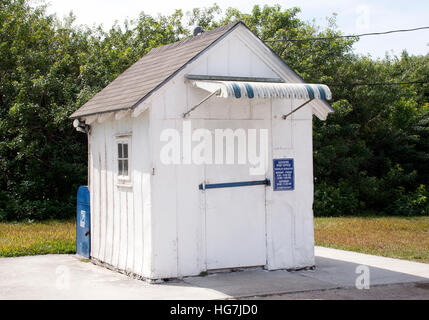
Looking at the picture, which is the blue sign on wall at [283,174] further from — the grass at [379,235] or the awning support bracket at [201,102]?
the grass at [379,235]

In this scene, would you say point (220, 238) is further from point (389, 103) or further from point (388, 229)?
point (389, 103)

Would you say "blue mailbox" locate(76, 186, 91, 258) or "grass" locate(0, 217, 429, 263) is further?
"grass" locate(0, 217, 429, 263)

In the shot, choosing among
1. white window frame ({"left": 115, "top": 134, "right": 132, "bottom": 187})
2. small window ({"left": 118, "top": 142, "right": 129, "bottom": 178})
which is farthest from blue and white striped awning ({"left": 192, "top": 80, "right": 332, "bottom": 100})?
small window ({"left": 118, "top": 142, "right": 129, "bottom": 178})

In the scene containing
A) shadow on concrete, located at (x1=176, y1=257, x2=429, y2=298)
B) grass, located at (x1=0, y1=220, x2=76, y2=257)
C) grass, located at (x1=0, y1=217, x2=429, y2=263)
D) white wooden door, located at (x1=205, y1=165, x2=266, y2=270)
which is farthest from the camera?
grass, located at (x1=0, y1=217, x2=429, y2=263)

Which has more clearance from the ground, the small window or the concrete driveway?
the small window

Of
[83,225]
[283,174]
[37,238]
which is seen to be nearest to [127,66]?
[37,238]

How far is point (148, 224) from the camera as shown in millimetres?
8789

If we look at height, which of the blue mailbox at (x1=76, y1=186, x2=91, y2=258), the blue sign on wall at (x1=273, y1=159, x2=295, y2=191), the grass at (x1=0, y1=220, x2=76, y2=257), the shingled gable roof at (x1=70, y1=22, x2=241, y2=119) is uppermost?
the shingled gable roof at (x1=70, y1=22, x2=241, y2=119)

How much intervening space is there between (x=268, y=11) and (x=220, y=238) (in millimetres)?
18393

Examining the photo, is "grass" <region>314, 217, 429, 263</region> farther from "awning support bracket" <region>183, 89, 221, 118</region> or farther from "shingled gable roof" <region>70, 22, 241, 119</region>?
"shingled gable roof" <region>70, 22, 241, 119</region>

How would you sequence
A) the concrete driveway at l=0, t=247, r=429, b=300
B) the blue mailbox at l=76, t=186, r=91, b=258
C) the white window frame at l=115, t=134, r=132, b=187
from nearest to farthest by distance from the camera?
the concrete driveway at l=0, t=247, r=429, b=300 < the white window frame at l=115, t=134, r=132, b=187 < the blue mailbox at l=76, t=186, r=91, b=258

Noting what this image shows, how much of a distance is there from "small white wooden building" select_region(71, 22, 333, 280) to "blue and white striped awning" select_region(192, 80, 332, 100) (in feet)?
0.06

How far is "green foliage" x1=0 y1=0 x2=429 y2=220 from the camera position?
61.5 feet

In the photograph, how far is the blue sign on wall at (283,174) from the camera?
31.7 ft
